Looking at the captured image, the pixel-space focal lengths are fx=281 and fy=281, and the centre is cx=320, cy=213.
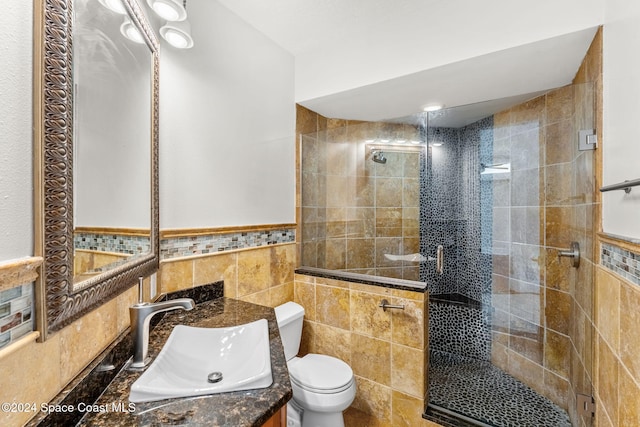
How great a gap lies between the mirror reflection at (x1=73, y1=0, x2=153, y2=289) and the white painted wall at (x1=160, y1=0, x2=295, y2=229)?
222 mm

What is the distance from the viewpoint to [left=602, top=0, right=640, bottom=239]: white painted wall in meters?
1.02

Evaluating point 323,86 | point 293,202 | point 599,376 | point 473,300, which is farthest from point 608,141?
point 293,202

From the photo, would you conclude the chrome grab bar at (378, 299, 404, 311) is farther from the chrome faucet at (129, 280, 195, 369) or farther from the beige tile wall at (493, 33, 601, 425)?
the chrome faucet at (129, 280, 195, 369)

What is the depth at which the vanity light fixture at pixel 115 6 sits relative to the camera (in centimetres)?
90

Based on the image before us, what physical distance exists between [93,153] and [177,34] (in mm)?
864

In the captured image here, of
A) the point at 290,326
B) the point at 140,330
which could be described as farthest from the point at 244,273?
the point at 140,330

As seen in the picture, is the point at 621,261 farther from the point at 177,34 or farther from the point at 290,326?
the point at 177,34

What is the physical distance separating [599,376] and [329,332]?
1517mm

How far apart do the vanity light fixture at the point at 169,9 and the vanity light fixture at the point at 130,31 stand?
0.44 feet

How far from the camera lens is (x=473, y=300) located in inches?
94.0

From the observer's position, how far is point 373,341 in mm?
1994

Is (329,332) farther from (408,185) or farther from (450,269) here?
(408,185)

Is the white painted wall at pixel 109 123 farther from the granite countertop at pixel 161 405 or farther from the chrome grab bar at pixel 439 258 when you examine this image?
the chrome grab bar at pixel 439 258

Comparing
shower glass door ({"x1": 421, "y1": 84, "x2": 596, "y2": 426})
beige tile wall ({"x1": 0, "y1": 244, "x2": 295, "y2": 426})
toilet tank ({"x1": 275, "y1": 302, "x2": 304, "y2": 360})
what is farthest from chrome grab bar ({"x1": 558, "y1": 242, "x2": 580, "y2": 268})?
beige tile wall ({"x1": 0, "y1": 244, "x2": 295, "y2": 426})
